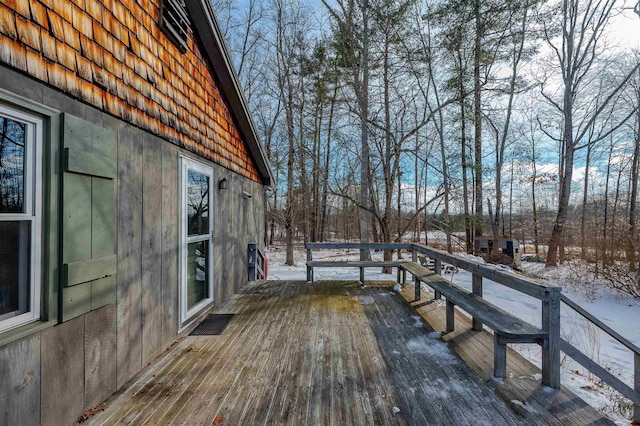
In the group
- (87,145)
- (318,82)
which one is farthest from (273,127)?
(87,145)

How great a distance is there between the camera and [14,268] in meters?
1.57

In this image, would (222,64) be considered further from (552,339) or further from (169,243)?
(552,339)

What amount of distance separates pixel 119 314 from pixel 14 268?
32.2 inches

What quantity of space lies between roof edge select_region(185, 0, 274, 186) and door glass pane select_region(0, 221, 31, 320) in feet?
9.99

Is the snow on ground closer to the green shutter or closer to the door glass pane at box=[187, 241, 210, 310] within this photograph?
the door glass pane at box=[187, 241, 210, 310]

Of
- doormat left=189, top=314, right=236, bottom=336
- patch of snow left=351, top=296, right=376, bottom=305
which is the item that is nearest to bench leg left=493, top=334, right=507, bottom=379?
patch of snow left=351, top=296, right=376, bottom=305

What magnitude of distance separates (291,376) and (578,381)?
349 cm

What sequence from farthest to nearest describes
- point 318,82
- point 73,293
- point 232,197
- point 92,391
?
point 318,82, point 232,197, point 92,391, point 73,293

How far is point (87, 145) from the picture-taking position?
1.94m

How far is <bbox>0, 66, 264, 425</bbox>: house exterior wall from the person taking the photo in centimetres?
155

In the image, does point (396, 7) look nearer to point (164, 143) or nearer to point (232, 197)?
point (232, 197)

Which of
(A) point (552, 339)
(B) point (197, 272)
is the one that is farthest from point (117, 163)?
(A) point (552, 339)

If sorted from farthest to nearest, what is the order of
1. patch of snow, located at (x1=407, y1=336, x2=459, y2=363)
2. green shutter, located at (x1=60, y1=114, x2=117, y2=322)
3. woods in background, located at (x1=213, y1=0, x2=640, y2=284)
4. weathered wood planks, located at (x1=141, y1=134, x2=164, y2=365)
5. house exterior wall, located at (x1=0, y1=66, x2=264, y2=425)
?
1. woods in background, located at (x1=213, y1=0, x2=640, y2=284)
2. patch of snow, located at (x1=407, y1=336, x2=459, y2=363)
3. weathered wood planks, located at (x1=141, y1=134, x2=164, y2=365)
4. green shutter, located at (x1=60, y1=114, x2=117, y2=322)
5. house exterior wall, located at (x1=0, y1=66, x2=264, y2=425)

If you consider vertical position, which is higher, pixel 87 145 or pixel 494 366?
pixel 87 145
